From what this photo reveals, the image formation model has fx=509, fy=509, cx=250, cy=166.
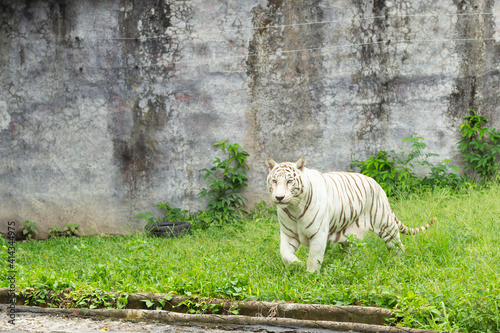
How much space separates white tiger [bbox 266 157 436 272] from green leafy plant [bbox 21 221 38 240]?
5.34m

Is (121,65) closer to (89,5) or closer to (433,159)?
(89,5)

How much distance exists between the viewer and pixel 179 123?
8312mm

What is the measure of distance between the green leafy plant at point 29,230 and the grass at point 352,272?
1.83 metres

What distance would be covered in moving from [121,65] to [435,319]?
6.65 meters

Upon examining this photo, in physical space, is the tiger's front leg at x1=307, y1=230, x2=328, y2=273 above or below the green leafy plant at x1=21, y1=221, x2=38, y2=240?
above

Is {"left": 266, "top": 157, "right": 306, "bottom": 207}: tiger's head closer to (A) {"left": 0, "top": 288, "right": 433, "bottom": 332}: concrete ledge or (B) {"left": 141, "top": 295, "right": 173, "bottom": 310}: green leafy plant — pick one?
(A) {"left": 0, "top": 288, "right": 433, "bottom": 332}: concrete ledge

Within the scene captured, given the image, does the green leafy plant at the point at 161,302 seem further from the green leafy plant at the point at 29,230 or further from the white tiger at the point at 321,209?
the green leafy plant at the point at 29,230

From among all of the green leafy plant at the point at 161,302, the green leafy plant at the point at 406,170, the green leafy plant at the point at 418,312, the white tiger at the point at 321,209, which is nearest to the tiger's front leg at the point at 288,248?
the white tiger at the point at 321,209

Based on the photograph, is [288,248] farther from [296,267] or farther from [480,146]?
[480,146]

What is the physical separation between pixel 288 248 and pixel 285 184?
2.05ft

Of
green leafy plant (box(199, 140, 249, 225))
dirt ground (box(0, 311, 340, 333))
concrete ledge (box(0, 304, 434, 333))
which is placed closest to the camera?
concrete ledge (box(0, 304, 434, 333))

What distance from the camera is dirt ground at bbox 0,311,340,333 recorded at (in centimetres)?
366

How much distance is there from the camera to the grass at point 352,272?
3482mm

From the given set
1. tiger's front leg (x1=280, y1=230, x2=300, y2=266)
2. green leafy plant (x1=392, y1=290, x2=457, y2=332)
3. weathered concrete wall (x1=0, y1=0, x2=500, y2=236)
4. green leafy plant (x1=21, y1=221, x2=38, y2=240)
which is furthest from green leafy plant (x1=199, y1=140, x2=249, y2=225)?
green leafy plant (x1=392, y1=290, x2=457, y2=332)
